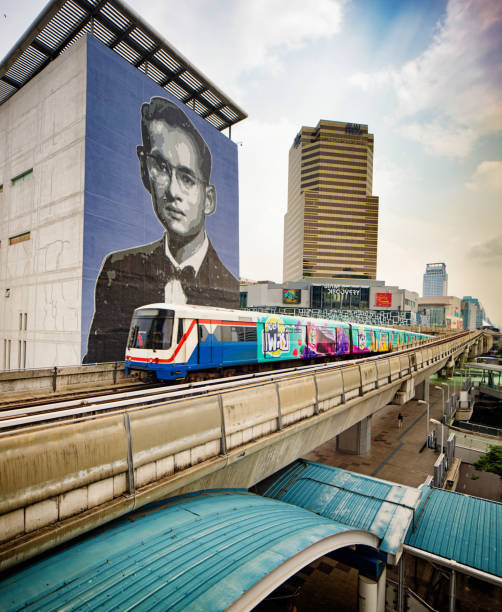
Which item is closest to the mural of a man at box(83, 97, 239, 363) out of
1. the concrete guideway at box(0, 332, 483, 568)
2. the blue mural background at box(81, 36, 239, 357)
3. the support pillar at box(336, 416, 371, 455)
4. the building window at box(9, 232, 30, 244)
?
the blue mural background at box(81, 36, 239, 357)

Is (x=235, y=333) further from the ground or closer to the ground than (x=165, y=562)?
further from the ground

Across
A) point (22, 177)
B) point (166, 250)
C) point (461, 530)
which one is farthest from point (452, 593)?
point (22, 177)

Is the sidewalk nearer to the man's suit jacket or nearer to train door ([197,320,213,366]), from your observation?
train door ([197,320,213,366])

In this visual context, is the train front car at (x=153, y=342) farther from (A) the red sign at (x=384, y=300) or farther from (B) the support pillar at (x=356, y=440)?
(A) the red sign at (x=384, y=300)

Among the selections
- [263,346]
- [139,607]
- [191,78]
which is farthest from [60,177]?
[139,607]

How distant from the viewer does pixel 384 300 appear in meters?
97.9

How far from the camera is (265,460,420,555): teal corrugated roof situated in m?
10.3

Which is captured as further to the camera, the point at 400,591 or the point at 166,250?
the point at 166,250

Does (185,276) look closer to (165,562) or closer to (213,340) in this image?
(213,340)

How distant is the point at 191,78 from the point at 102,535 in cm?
3525

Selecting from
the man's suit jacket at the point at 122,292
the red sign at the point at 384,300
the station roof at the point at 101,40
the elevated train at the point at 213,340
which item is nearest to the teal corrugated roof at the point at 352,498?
the elevated train at the point at 213,340

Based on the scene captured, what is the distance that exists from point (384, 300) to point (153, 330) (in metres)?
94.5

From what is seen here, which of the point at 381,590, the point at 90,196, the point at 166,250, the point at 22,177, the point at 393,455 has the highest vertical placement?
the point at 22,177

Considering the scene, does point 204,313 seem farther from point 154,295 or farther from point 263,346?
point 154,295
